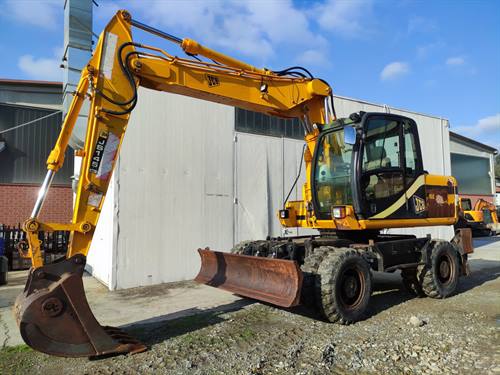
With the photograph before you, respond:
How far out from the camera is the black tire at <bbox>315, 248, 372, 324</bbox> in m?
5.26

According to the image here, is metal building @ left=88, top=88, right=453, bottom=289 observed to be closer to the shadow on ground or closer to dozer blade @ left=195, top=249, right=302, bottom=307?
dozer blade @ left=195, top=249, right=302, bottom=307

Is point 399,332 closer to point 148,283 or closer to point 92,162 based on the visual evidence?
point 92,162

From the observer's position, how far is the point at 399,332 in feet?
16.9

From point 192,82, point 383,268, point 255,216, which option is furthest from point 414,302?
point 192,82

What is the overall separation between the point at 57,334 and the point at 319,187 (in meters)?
4.35

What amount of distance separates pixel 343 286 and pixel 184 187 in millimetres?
4690

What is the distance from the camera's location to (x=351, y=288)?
5660mm

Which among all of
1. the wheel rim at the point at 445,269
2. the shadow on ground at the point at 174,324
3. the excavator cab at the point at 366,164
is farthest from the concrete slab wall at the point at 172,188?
the wheel rim at the point at 445,269

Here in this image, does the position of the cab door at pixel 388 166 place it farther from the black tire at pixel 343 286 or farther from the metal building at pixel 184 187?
the metal building at pixel 184 187

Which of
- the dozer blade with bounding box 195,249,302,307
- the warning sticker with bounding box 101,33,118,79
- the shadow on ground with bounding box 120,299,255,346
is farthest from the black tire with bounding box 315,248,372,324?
the warning sticker with bounding box 101,33,118,79

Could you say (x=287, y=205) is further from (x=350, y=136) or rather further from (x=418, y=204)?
(x=418, y=204)

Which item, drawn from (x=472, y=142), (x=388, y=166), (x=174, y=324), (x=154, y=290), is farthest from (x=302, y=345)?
(x=472, y=142)

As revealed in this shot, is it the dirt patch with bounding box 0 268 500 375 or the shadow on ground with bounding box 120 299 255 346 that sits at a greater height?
the shadow on ground with bounding box 120 299 255 346

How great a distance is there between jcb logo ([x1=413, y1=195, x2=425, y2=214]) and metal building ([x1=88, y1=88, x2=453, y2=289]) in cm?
417
